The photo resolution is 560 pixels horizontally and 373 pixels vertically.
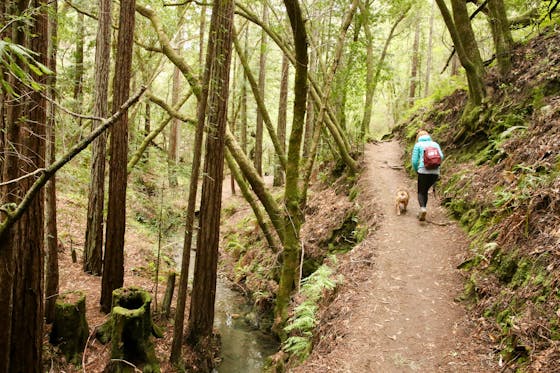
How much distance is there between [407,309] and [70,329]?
18.6ft

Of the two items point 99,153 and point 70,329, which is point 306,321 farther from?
point 99,153

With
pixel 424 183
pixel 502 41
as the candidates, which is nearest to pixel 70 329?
pixel 424 183

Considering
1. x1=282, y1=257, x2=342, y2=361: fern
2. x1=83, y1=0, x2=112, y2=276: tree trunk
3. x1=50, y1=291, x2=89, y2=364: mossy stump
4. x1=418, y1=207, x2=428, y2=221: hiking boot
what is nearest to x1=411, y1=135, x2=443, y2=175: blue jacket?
x1=418, y1=207, x2=428, y2=221: hiking boot

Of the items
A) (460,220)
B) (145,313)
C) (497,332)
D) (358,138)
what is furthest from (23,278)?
(358,138)

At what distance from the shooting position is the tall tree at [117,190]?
25.2ft

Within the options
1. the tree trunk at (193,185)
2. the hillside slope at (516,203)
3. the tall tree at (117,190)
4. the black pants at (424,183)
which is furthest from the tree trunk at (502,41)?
the tall tree at (117,190)

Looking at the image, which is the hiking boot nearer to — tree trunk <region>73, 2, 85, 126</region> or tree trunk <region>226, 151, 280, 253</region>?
tree trunk <region>226, 151, 280, 253</region>

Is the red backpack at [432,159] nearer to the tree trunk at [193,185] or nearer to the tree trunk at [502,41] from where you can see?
the tree trunk at [502,41]

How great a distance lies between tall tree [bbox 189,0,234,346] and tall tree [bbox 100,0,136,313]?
1.84m

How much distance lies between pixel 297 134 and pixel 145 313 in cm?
429

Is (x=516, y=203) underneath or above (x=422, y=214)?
above

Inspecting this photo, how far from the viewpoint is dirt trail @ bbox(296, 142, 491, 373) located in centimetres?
478

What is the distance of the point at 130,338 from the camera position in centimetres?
636

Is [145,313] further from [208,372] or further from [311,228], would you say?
[311,228]
